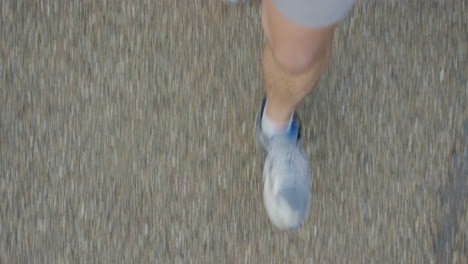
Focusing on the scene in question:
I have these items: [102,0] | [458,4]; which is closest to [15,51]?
[102,0]

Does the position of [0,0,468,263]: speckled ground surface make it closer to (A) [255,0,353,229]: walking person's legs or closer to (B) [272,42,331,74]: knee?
(A) [255,0,353,229]: walking person's legs

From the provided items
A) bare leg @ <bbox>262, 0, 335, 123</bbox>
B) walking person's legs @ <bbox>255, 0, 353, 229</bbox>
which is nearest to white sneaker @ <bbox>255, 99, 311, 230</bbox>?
walking person's legs @ <bbox>255, 0, 353, 229</bbox>

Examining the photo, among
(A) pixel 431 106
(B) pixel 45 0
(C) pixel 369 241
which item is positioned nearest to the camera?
(C) pixel 369 241

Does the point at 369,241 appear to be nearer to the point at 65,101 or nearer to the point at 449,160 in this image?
the point at 449,160

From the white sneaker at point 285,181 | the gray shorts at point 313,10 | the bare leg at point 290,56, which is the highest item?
the gray shorts at point 313,10

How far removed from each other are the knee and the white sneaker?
0.38 metres

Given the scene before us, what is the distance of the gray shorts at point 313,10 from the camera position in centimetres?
100

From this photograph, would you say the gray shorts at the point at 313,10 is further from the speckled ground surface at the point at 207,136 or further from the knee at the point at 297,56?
the speckled ground surface at the point at 207,136

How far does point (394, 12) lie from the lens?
5.94 feet

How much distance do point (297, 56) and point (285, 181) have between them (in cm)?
52

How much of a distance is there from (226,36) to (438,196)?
0.97 meters

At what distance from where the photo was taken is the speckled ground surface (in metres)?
1.60

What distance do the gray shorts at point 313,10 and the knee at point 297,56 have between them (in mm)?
91

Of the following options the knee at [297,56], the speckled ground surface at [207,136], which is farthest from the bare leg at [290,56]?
the speckled ground surface at [207,136]
